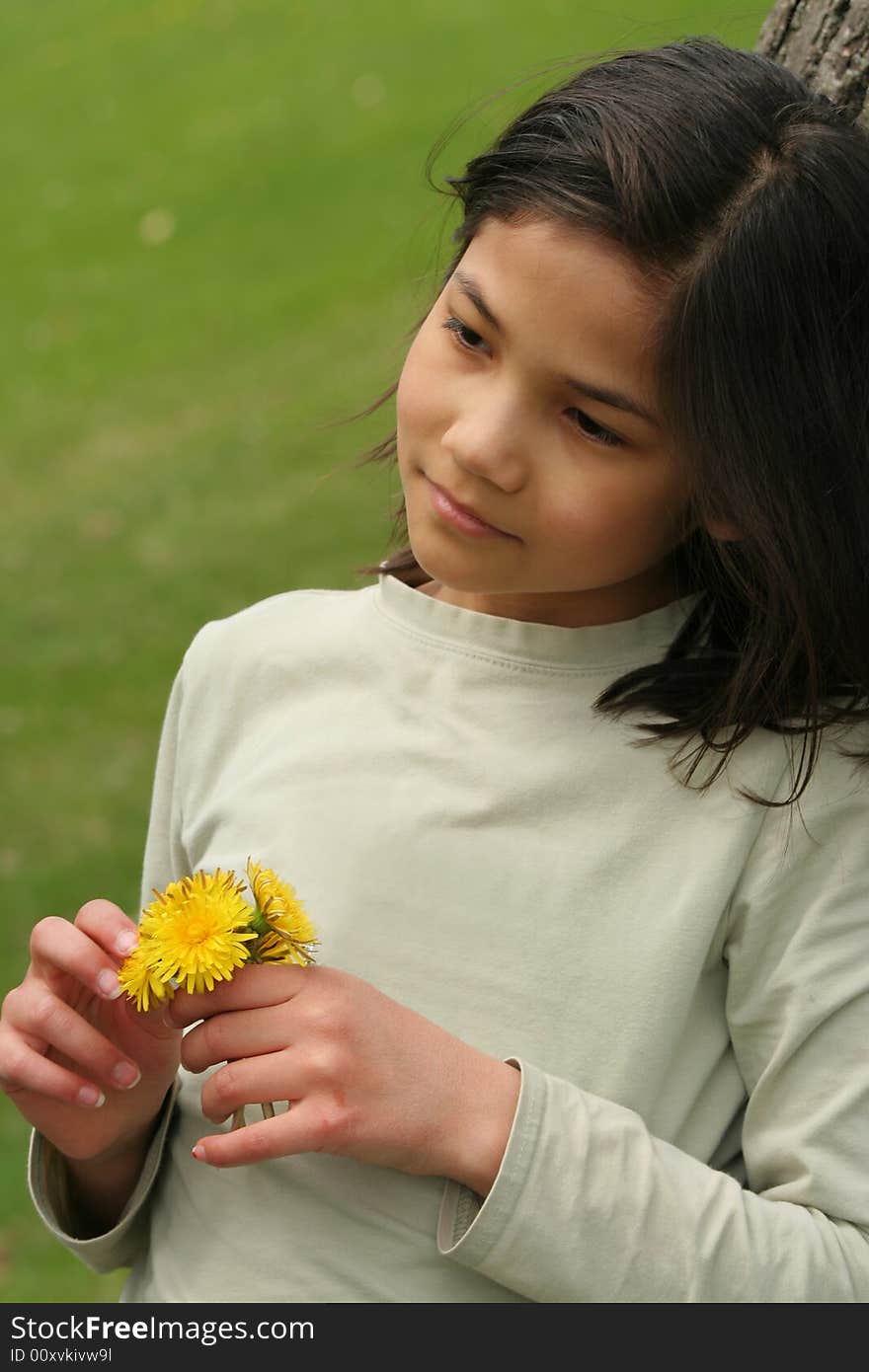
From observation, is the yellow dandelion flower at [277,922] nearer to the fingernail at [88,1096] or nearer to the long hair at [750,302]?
the fingernail at [88,1096]

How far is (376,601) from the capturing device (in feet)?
6.73

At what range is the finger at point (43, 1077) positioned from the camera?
5.73 feet

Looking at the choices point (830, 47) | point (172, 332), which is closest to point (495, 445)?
point (830, 47)

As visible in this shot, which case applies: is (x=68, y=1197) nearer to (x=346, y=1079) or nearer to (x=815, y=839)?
(x=346, y=1079)

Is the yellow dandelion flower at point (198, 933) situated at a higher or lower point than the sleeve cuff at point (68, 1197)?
higher

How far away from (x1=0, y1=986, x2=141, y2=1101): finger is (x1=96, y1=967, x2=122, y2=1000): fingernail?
7cm

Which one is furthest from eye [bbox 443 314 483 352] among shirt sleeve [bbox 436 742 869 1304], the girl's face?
shirt sleeve [bbox 436 742 869 1304]

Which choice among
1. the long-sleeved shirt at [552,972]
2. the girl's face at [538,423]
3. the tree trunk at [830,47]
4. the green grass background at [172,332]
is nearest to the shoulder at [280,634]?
the long-sleeved shirt at [552,972]

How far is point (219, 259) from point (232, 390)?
984mm

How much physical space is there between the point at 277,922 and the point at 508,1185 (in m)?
0.35

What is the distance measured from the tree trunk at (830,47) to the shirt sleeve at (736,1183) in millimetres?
1073

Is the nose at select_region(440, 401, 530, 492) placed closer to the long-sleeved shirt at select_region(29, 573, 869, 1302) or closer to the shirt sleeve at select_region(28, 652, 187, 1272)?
the long-sleeved shirt at select_region(29, 573, 869, 1302)
